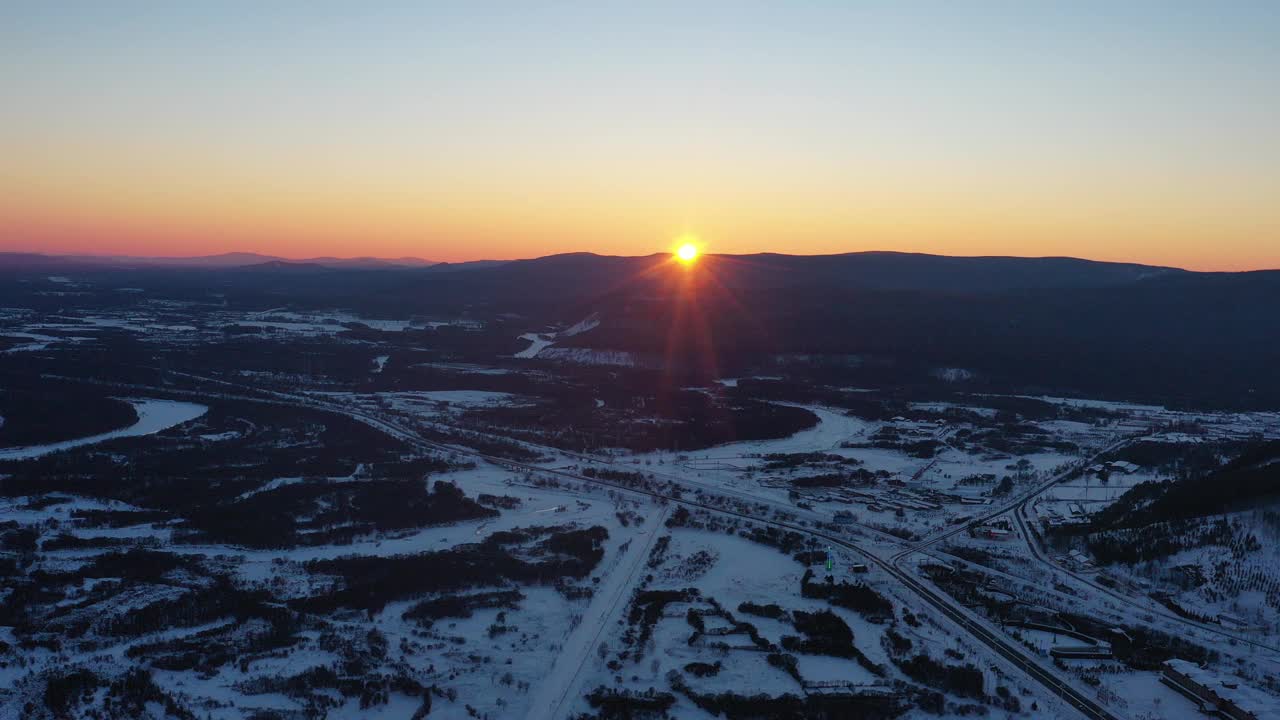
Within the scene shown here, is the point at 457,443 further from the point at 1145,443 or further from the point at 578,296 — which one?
the point at 578,296

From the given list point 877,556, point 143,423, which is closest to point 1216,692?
point 877,556

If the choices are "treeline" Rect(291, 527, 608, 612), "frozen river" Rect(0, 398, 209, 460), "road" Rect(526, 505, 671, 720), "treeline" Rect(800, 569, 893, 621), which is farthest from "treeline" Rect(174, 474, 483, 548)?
"frozen river" Rect(0, 398, 209, 460)

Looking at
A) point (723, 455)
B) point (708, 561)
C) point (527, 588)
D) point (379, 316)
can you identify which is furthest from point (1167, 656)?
point (379, 316)

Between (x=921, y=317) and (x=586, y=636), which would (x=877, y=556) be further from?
(x=921, y=317)

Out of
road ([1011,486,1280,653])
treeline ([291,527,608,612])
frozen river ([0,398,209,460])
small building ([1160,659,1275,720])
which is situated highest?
small building ([1160,659,1275,720])

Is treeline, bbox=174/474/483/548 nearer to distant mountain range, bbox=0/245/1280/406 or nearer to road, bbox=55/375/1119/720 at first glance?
road, bbox=55/375/1119/720

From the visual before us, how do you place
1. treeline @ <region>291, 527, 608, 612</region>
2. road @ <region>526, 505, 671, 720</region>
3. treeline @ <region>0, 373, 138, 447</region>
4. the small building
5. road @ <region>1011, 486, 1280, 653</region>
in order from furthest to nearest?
treeline @ <region>0, 373, 138, 447</region> → treeline @ <region>291, 527, 608, 612</region> → road @ <region>1011, 486, 1280, 653</region> → road @ <region>526, 505, 671, 720</region> → the small building

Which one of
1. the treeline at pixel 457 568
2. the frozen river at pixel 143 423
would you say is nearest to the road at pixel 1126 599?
the treeline at pixel 457 568

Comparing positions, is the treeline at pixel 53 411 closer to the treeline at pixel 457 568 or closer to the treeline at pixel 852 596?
the treeline at pixel 457 568

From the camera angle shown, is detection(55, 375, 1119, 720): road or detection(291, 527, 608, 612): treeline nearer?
detection(55, 375, 1119, 720): road
